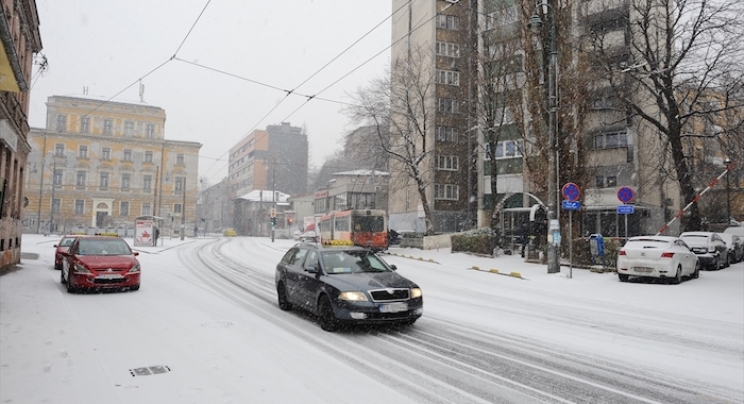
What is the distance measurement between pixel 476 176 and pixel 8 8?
34.5 m

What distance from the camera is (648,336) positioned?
8.35 m

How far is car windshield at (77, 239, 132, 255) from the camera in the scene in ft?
42.9

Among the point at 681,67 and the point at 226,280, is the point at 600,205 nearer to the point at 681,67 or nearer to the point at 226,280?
the point at 681,67

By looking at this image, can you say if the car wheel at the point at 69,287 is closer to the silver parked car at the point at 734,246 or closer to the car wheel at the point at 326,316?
the car wheel at the point at 326,316

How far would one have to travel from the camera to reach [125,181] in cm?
7494

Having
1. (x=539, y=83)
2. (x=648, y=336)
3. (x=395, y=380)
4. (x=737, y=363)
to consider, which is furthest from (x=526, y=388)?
(x=539, y=83)

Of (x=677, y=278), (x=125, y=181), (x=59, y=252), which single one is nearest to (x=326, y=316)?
(x=677, y=278)

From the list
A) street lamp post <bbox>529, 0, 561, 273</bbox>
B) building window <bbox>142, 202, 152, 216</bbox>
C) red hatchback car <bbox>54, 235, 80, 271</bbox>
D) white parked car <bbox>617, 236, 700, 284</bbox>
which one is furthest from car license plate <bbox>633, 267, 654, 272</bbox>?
building window <bbox>142, 202, 152, 216</bbox>

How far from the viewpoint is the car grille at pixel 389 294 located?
8.04m

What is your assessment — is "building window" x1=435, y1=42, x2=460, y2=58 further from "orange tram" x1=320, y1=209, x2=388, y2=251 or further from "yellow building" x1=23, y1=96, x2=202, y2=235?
"yellow building" x1=23, y1=96, x2=202, y2=235

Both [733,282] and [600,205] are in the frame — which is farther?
[600,205]

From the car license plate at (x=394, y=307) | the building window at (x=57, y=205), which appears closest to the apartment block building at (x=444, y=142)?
the car license plate at (x=394, y=307)

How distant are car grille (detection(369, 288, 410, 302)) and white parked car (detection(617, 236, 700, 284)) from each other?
9796mm

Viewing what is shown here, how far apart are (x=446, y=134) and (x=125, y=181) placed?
52.7m
